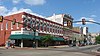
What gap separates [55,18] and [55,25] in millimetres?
22095

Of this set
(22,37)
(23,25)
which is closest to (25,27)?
(23,25)

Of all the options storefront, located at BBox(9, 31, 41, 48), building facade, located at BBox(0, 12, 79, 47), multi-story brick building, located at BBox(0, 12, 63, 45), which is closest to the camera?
storefront, located at BBox(9, 31, 41, 48)

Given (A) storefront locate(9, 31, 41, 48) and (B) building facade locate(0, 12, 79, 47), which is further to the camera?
(B) building facade locate(0, 12, 79, 47)

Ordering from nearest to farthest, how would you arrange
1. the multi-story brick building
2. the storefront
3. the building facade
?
the storefront < the building facade < the multi-story brick building

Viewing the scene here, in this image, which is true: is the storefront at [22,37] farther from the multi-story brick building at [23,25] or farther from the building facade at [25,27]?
the multi-story brick building at [23,25]

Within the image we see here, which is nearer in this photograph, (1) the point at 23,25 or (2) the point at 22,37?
(2) the point at 22,37

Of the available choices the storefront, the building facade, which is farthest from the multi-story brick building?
the storefront

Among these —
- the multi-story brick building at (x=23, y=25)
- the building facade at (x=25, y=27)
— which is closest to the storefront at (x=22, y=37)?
the building facade at (x=25, y=27)

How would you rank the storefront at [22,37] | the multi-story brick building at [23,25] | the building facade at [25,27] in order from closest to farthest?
1. the storefront at [22,37]
2. the building facade at [25,27]
3. the multi-story brick building at [23,25]

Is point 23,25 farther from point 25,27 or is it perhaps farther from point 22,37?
point 22,37

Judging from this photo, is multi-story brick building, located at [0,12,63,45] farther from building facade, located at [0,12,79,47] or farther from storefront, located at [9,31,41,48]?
storefront, located at [9,31,41,48]

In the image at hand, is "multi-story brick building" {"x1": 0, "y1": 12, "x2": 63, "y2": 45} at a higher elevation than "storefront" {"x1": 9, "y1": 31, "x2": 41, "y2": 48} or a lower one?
higher

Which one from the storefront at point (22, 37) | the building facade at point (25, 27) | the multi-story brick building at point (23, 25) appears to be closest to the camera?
the storefront at point (22, 37)

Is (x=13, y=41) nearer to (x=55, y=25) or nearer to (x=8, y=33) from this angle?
(x=8, y=33)
